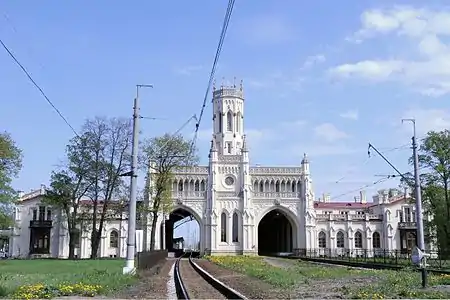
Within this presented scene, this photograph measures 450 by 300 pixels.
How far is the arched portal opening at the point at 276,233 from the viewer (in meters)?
90.6

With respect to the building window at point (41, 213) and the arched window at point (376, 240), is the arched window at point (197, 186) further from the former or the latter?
the arched window at point (376, 240)

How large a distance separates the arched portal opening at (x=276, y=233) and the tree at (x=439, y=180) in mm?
30928

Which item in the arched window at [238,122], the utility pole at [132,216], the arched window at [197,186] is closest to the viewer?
the utility pole at [132,216]

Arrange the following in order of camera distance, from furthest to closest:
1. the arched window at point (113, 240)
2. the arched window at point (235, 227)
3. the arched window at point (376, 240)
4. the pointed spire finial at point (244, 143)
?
the arched window at point (376, 240) < the pointed spire finial at point (244, 143) < the arched window at point (235, 227) < the arched window at point (113, 240)

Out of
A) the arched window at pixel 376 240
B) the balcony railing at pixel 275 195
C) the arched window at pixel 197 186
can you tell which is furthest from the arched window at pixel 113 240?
the arched window at pixel 376 240

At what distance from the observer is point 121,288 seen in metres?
22.0

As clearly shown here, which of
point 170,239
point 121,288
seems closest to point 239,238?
point 170,239

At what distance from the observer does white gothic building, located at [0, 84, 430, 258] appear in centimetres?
7888

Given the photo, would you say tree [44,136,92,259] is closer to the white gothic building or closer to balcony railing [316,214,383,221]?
the white gothic building

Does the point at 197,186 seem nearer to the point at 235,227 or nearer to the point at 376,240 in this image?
the point at 235,227

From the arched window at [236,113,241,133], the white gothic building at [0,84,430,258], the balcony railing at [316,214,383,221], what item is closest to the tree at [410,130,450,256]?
the white gothic building at [0,84,430,258]

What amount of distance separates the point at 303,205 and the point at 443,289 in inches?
2630

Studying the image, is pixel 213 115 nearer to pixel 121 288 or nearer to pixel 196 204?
pixel 196 204

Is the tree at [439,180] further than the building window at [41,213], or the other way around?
the building window at [41,213]
